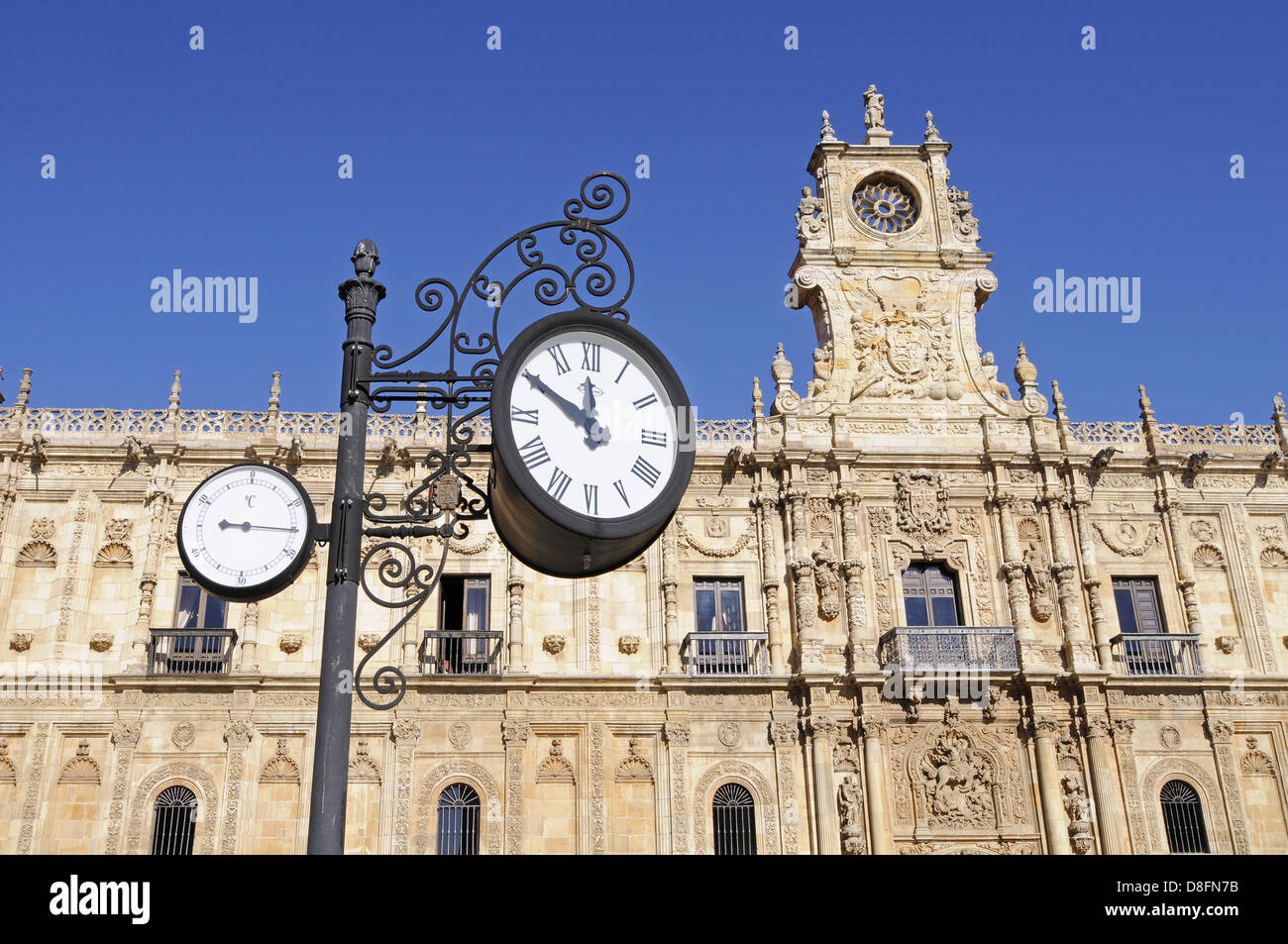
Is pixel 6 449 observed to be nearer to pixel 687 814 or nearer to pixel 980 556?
pixel 687 814

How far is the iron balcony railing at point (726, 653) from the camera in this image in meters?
21.7

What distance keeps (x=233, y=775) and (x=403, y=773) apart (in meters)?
2.87

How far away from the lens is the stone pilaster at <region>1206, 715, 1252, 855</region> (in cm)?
2116

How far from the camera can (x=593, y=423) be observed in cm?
396

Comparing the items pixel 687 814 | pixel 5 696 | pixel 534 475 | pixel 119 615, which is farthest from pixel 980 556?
pixel 534 475

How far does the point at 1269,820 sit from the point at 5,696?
892 inches

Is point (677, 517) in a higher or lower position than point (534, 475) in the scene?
higher

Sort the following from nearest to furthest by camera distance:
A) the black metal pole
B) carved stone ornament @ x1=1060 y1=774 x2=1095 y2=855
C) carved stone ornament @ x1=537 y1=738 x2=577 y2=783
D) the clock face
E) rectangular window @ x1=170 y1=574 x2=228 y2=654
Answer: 1. the black metal pole
2. the clock face
3. carved stone ornament @ x1=1060 y1=774 x2=1095 y2=855
4. carved stone ornament @ x1=537 y1=738 x2=577 y2=783
5. rectangular window @ x1=170 y1=574 x2=228 y2=654

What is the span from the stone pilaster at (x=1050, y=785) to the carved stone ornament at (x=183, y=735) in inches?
590

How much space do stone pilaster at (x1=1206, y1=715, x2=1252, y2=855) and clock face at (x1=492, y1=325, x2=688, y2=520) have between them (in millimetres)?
20817

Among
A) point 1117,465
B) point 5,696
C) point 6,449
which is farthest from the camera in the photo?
point 1117,465

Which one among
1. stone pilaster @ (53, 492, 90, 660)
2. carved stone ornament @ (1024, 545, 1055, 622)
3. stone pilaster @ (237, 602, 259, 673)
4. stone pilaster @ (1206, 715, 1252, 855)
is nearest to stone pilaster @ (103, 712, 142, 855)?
stone pilaster @ (53, 492, 90, 660)

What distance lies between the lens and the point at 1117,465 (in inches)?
937

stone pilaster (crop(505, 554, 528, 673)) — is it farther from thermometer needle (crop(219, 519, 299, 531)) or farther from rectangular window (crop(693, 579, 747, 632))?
thermometer needle (crop(219, 519, 299, 531))
